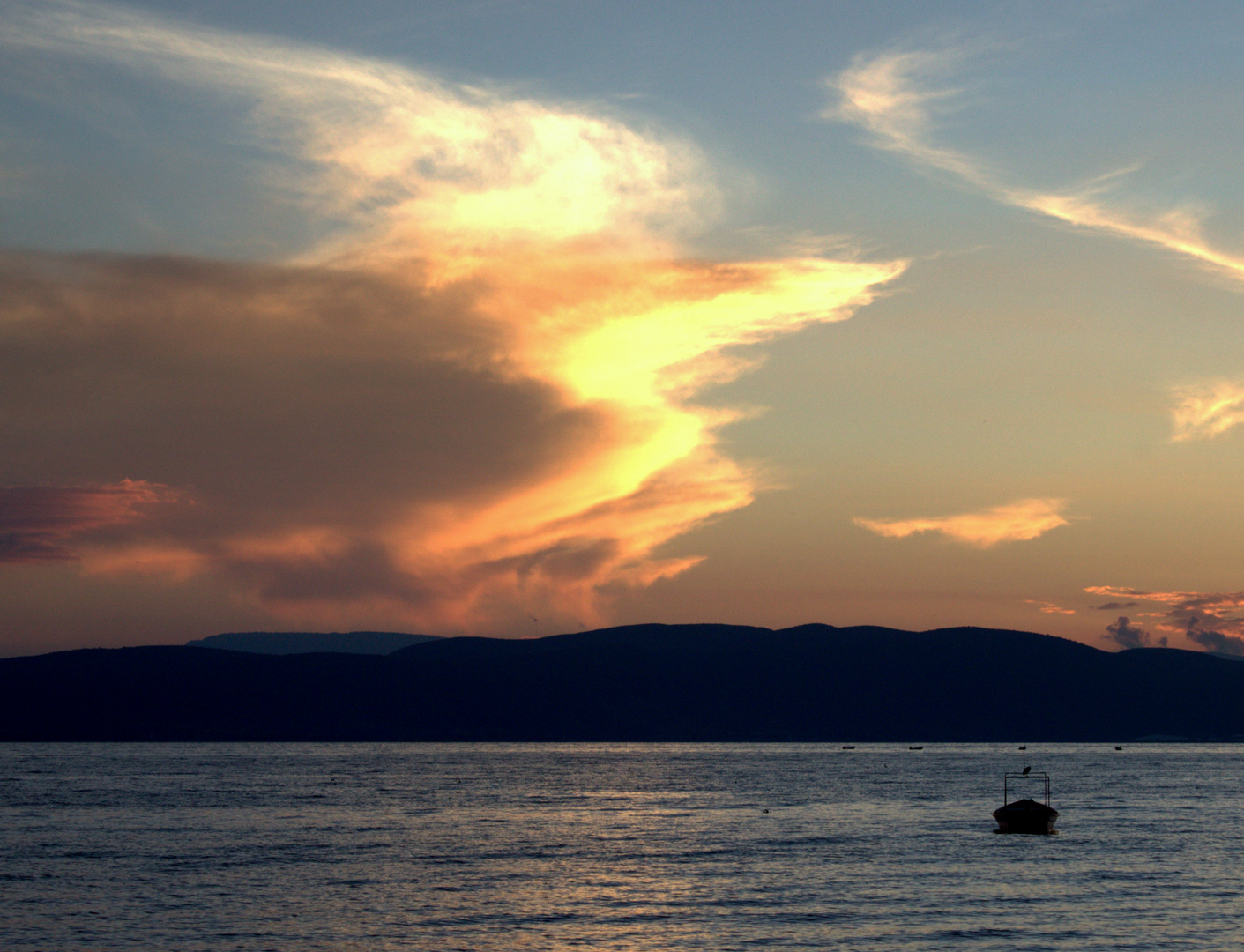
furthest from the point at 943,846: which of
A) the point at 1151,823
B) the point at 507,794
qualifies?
the point at 507,794

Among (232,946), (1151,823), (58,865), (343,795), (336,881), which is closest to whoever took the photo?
(232,946)

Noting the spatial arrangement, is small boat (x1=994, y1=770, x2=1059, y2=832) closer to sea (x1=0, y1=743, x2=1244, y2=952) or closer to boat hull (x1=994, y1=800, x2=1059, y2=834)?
boat hull (x1=994, y1=800, x2=1059, y2=834)

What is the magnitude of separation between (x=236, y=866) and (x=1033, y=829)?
7478 cm

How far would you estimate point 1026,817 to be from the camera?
418 feet

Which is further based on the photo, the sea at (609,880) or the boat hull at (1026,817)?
the boat hull at (1026,817)

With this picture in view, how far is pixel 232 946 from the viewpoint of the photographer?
2539 inches

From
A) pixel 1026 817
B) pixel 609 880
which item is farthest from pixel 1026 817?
pixel 609 880

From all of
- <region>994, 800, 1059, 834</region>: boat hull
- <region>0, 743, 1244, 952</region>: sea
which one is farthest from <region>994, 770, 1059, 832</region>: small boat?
<region>0, 743, 1244, 952</region>: sea

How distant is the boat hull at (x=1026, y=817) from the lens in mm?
126875

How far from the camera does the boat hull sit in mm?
126875

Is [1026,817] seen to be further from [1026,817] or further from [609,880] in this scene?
[609,880]

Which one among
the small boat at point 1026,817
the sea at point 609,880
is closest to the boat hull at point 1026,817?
the small boat at point 1026,817

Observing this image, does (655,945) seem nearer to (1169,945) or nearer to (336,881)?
(1169,945)

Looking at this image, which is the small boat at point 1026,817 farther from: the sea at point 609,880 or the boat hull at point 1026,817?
the sea at point 609,880
